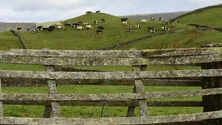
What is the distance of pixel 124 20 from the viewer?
106 meters

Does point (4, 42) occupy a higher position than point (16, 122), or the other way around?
point (16, 122)

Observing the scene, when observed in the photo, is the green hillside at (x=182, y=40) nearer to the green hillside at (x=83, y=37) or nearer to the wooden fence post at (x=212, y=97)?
the green hillside at (x=83, y=37)

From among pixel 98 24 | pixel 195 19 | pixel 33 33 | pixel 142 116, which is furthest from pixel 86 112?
pixel 195 19

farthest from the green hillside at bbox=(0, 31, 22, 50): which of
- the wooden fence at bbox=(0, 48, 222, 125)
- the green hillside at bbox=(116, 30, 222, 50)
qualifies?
the wooden fence at bbox=(0, 48, 222, 125)

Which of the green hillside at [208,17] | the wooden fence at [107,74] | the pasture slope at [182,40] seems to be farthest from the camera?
the green hillside at [208,17]

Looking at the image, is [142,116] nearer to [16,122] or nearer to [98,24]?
[16,122]

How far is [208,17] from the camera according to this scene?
111 metres

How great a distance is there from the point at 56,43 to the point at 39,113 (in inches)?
2524

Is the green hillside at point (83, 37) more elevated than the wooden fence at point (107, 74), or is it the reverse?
the wooden fence at point (107, 74)

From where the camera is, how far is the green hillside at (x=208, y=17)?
340 feet

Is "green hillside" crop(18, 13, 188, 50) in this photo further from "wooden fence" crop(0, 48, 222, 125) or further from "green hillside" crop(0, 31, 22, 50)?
"wooden fence" crop(0, 48, 222, 125)

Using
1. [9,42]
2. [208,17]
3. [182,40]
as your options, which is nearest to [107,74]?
[182,40]

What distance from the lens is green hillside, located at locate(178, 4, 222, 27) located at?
340ft

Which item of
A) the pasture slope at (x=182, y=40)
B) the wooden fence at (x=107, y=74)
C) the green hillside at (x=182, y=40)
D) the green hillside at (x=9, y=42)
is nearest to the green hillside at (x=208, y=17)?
the pasture slope at (x=182, y=40)
